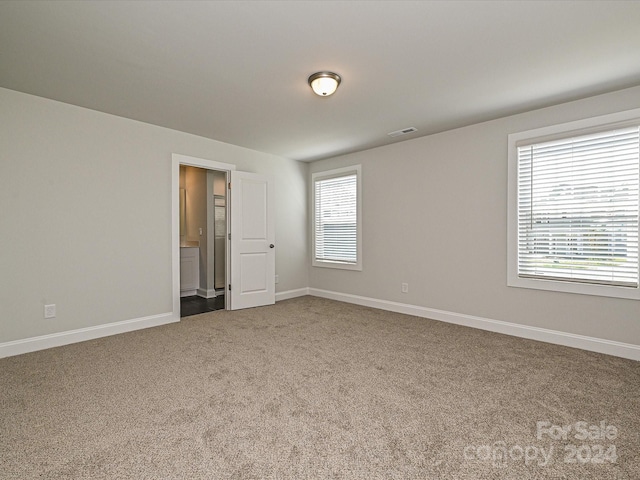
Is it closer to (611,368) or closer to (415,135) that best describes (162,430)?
(611,368)

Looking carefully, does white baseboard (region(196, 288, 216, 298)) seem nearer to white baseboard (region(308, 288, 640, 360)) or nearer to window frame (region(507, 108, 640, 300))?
white baseboard (region(308, 288, 640, 360))

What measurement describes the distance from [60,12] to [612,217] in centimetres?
470

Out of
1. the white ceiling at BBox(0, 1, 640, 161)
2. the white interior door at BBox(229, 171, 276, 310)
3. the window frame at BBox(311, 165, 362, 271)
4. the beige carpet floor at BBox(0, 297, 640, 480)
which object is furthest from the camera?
the window frame at BBox(311, 165, 362, 271)

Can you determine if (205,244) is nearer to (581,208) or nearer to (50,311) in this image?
(50,311)

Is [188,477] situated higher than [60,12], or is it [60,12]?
[60,12]

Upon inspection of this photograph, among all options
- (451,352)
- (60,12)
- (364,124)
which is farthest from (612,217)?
(60,12)

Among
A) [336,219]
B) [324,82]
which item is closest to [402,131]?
Result: [324,82]

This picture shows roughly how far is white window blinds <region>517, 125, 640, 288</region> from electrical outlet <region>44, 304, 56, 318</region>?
16.6 ft

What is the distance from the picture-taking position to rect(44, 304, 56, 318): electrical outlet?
3.31 m

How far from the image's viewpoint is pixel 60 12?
2.02 meters

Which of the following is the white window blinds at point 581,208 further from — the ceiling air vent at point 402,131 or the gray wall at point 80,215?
the gray wall at point 80,215

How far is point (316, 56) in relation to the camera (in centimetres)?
252

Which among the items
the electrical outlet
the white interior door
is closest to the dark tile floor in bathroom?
the white interior door

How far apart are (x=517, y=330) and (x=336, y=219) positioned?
313cm
